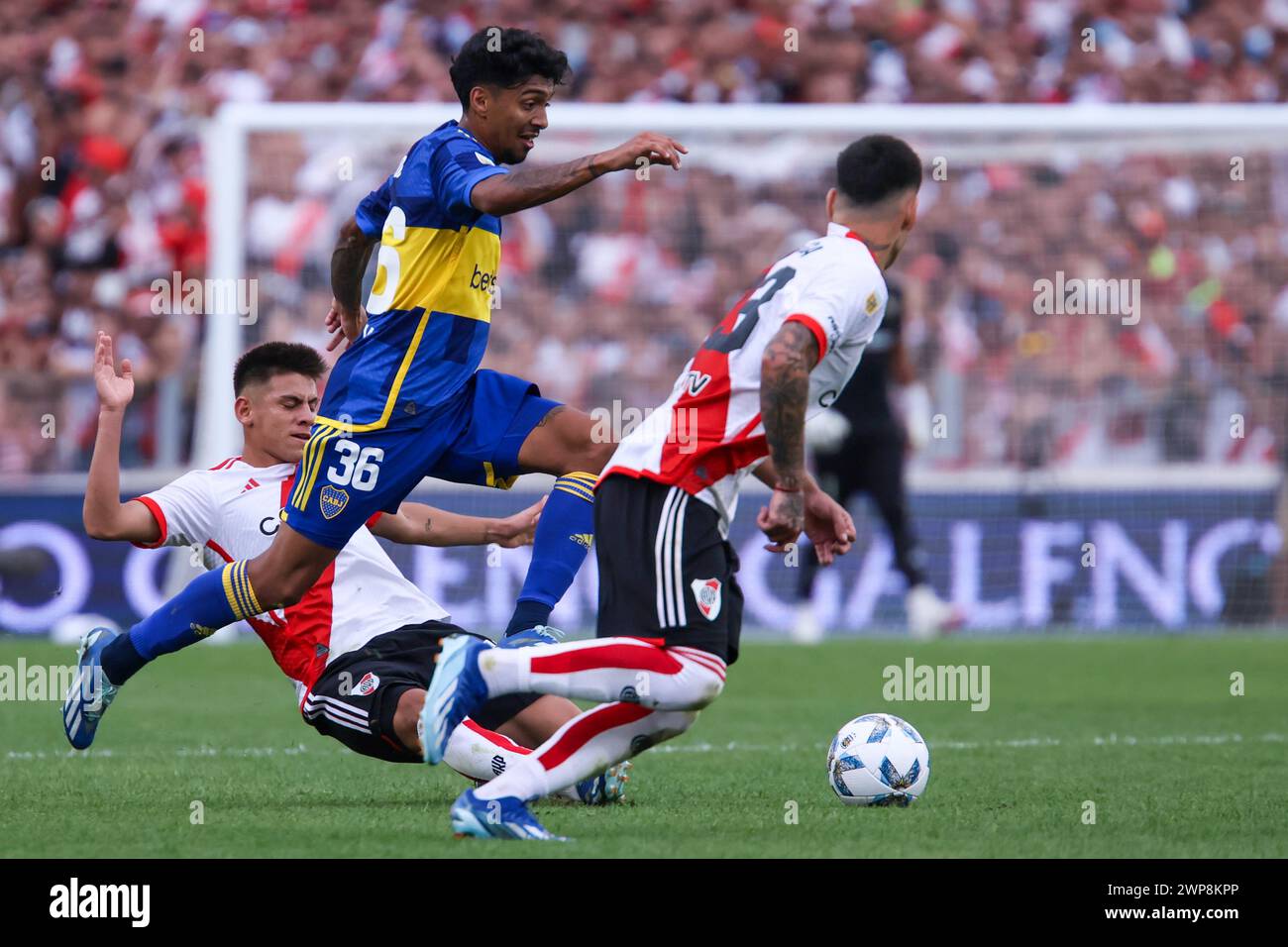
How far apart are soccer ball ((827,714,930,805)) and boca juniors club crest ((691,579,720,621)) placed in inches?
47.5

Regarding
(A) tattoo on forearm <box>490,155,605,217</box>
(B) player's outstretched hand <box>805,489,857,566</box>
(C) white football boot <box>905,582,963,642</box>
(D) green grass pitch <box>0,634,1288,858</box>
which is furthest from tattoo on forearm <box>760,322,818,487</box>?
(C) white football boot <box>905,582,963,642</box>

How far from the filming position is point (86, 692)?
250 inches

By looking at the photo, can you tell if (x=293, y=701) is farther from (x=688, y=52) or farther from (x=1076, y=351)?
(x=688, y=52)

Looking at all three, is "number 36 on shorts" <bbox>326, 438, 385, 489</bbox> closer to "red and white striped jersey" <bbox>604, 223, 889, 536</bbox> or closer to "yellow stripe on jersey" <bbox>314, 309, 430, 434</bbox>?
"yellow stripe on jersey" <bbox>314, 309, 430, 434</bbox>

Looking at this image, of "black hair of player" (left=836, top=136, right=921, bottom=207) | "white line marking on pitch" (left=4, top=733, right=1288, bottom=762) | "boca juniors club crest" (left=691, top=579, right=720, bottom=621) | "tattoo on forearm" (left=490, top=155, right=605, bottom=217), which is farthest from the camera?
"white line marking on pitch" (left=4, top=733, right=1288, bottom=762)

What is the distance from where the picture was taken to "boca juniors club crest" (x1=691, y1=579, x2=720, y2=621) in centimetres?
501

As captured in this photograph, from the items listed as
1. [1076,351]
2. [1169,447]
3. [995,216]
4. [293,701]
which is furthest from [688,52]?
[293,701]

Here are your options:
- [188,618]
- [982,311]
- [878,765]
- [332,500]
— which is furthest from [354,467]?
[982,311]

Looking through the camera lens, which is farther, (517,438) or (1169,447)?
(1169,447)

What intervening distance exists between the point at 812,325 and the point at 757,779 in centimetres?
238

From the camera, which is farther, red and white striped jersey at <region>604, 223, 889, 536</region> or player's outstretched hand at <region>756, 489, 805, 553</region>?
red and white striped jersey at <region>604, 223, 889, 536</region>

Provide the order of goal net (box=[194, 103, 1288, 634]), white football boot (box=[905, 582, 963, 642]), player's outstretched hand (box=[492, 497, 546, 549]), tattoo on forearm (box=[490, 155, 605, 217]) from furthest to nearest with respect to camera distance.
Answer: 1. goal net (box=[194, 103, 1288, 634])
2. white football boot (box=[905, 582, 963, 642])
3. player's outstretched hand (box=[492, 497, 546, 549])
4. tattoo on forearm (box=[490, 155, 605, 217])

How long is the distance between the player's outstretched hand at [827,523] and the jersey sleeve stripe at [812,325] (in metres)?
0.49
